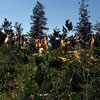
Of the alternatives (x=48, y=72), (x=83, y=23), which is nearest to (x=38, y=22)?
(x=83, y=23)

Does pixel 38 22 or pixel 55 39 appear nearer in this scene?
pixel 55 39

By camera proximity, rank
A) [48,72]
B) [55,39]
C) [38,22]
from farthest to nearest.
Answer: [38,22] < [55,39] < [48,72]

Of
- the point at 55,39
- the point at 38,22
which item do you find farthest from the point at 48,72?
the point at 38,22

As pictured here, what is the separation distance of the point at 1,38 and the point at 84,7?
24168 mm

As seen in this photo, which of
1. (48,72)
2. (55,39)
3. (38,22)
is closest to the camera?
(48,72)

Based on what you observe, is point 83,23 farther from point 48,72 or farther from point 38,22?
point 48,72

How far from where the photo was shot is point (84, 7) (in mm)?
43594

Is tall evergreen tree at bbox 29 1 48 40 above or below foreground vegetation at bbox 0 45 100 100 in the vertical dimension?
above

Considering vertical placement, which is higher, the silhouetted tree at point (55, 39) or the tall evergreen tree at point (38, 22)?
the tall evergreen tree at point (38, 22)

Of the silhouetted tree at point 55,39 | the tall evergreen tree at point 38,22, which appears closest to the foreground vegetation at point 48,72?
the silhouetted tree at point 55,39

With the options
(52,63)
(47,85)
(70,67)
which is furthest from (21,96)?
Result: (52,63)

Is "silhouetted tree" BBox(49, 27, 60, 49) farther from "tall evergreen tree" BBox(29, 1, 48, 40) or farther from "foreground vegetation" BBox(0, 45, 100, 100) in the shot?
"tall evergreen tree" BBox(29, 1, 48, 40)

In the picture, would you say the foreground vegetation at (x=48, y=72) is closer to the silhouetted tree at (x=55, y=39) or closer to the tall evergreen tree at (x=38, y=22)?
the silhouetted tree at (x=55, y=39)

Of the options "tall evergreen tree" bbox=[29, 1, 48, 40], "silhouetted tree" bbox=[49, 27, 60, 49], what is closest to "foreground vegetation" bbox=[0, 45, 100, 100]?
"silhouetted tree" bbox=[49, 27, 60, 49]
